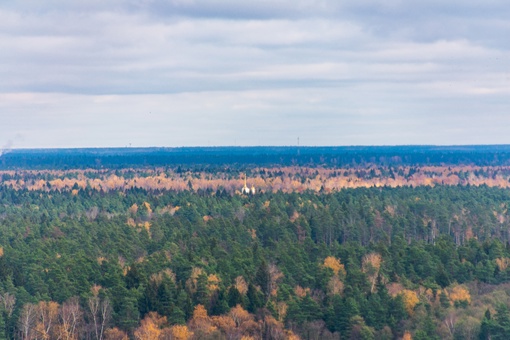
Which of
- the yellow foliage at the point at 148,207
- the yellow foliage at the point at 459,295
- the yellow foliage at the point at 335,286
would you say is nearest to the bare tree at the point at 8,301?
the yellow foliage at the point at 335,286

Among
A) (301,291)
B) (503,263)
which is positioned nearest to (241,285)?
(301,291)

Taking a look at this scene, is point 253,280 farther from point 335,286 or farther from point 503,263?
point 503,263

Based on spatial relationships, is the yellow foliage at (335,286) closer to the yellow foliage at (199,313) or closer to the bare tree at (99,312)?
the yellow foliage at (199,313)

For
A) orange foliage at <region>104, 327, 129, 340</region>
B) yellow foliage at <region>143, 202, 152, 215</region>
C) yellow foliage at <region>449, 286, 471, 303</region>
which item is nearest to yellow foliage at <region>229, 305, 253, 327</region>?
orange foliage at <region>104, 327, 129, 340</region>

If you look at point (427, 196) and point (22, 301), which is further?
point (427, 196)

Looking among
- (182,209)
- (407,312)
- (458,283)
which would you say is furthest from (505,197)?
(407,312)

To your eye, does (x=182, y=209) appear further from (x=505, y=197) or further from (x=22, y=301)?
(x=22, y=301)

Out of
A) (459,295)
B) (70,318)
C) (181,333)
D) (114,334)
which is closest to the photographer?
(181,333)

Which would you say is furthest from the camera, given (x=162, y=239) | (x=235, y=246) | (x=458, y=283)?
(x=162, y=239)
